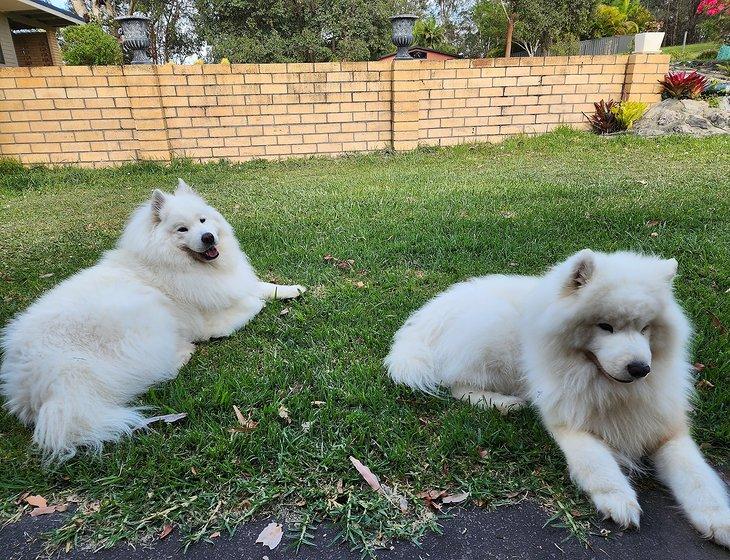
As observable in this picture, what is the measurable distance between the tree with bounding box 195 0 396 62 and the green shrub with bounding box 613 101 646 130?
16.9 meters

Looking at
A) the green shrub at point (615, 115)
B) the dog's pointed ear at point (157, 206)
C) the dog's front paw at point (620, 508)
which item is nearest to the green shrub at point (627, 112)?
the green shrub at point (615, 115)

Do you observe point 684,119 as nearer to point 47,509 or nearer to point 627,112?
point 627,112

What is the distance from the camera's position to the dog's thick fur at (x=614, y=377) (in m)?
1.75

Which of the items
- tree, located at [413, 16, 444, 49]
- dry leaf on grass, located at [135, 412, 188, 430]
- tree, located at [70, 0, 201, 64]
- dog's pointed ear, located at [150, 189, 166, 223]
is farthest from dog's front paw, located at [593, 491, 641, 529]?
tree, located at [413, 16, 444, 49]

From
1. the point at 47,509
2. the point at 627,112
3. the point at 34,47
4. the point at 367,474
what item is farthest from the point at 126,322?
the point at 34,47

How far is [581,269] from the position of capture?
1857 mm

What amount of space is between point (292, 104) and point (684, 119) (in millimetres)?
7883

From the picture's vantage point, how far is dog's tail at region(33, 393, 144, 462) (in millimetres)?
2172

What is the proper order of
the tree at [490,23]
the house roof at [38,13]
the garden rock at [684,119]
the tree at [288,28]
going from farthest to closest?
1. the tree at [490,23]
2. the tree at [288,28]
3. the house roof at [38,13]
4. the garden rock at [684,119]

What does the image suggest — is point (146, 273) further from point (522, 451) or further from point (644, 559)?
point (644, 559)

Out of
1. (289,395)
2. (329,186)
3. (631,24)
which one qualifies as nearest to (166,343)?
(289,395)

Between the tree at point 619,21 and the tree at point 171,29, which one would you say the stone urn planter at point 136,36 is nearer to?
the tree at point 171,29

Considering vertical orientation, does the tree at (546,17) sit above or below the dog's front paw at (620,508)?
above

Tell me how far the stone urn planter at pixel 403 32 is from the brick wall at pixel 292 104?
682 millimetres
